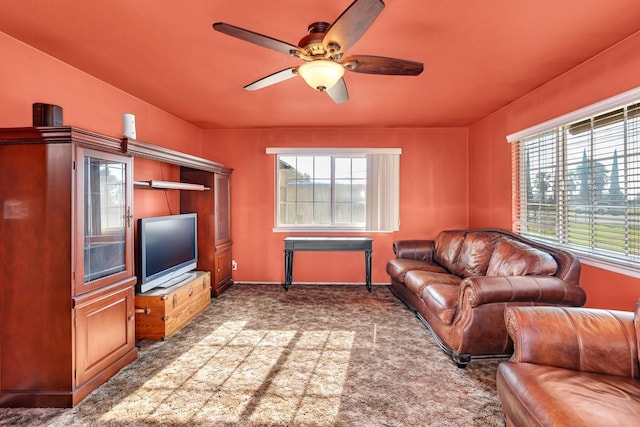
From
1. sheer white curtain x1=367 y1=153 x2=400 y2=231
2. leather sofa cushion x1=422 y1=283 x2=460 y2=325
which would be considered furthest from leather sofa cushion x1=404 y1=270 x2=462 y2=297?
sheer white curtain x1=367 y1=153 x2=400 y2=231

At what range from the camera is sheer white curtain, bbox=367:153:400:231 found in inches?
190

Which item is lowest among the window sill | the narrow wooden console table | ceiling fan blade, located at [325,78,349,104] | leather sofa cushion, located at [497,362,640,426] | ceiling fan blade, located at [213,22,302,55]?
leather sofa cushion, located at [497,362,640,426]

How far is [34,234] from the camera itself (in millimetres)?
2021

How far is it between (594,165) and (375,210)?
8.75 ft

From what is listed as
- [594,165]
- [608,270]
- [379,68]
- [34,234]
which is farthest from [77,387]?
[594,165]

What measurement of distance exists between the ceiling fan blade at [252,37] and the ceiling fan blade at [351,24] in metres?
0.21

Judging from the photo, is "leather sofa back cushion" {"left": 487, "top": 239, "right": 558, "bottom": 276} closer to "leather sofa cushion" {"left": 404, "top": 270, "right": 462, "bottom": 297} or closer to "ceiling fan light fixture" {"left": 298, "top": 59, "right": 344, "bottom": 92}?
"leather sofa cushion" {"left": 404, "top": 270, "right": 462, "bottom": 297}

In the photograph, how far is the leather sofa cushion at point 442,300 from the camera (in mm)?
2568

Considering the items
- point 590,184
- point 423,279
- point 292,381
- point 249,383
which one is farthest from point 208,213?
point 590,184

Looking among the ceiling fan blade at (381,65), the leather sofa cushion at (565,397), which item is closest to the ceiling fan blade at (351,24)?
the ceiling fan blade at (381,65)

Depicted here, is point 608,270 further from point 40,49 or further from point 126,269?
point 40,49

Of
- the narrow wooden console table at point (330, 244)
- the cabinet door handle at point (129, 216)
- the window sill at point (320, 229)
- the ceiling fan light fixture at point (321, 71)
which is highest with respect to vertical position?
the ceiling fan light fixture at point (321, 71)

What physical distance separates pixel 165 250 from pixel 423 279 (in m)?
2.66

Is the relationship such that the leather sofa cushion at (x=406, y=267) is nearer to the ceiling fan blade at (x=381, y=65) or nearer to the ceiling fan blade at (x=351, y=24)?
the ceiling fan blade at (x=381, y=65)
